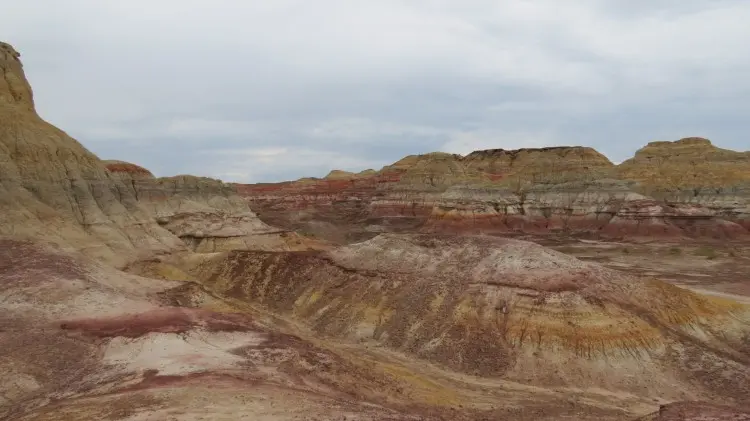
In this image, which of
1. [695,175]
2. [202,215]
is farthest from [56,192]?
[695,175]

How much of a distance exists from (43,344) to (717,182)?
322ft

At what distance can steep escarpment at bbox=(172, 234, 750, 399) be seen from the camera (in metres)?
28.5

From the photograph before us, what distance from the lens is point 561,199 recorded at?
4058 inches

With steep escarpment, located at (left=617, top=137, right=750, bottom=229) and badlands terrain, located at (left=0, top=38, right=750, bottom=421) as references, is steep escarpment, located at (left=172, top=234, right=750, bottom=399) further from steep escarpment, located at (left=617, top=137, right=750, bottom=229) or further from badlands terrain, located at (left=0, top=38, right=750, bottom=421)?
steep escarpment, located at (left=617, top=137, right=750, bottom=229)

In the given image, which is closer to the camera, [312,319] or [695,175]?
[312,319]

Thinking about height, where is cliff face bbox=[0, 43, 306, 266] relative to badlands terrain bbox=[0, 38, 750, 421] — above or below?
above

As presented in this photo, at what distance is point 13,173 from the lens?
4309cm

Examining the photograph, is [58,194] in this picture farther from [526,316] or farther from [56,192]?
[526,316]

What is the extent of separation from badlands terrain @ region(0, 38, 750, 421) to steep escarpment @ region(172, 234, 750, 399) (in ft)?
0.35

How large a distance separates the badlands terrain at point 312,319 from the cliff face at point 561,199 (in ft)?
58.2

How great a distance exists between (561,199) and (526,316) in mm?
76718

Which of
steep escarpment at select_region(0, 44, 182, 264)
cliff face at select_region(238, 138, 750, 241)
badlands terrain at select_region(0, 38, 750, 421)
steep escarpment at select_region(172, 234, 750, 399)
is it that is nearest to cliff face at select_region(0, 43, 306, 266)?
steep escarpment at select_region(0, 44, 182, 264)

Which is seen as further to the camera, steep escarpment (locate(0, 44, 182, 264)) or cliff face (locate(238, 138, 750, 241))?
cliff face (locate(238, 138, 750, 241))

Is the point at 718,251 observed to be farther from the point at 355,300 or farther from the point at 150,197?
the point at 150,197
